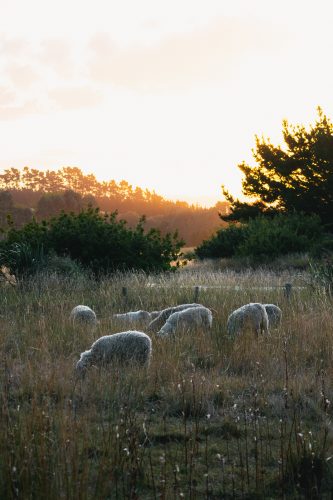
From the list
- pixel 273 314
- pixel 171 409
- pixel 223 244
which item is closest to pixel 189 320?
pixel 273 314

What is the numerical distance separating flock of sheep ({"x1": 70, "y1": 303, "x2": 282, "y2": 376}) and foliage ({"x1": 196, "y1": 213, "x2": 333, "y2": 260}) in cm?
1377

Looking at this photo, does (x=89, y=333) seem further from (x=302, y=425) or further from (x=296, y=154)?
(x=296, y=154)

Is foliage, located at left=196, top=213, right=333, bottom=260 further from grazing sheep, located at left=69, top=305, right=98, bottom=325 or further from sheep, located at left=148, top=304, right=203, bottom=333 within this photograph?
grazing sheep, located at left=69, top=305, right=98, bottom=325

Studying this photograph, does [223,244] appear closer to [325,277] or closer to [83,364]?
[325,277]

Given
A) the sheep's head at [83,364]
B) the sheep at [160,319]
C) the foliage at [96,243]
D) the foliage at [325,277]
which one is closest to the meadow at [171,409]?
the sheep's head at [83,364]

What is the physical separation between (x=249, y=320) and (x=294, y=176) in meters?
23.4

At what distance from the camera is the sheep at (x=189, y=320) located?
8.18 metres

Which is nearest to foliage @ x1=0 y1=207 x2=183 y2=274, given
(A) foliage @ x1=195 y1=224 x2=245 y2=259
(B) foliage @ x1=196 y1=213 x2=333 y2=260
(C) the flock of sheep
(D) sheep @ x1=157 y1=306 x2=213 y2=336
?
(C) the flock of sheep

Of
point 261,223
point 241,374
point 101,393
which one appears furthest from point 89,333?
point 261,223

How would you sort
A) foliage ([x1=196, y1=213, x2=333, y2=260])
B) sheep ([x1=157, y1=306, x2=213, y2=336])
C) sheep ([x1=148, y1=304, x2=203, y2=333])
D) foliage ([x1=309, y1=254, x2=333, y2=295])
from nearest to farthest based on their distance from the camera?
1. sheep ([x1=157, y1=306, x2=213, y2=336])
2. sheep ([x1=148, y1=304, x2=203, y2=333])
3. foliage ([x1=309, y1=254, x2=333, y2=295])
4. foliage ([x1=196, y1=213, x2=333, y2=260])

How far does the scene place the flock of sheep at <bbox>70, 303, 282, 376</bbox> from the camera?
21.1ft

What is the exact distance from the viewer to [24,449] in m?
3.40

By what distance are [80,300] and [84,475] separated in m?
8.70

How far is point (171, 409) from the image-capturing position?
5359 millimetres
